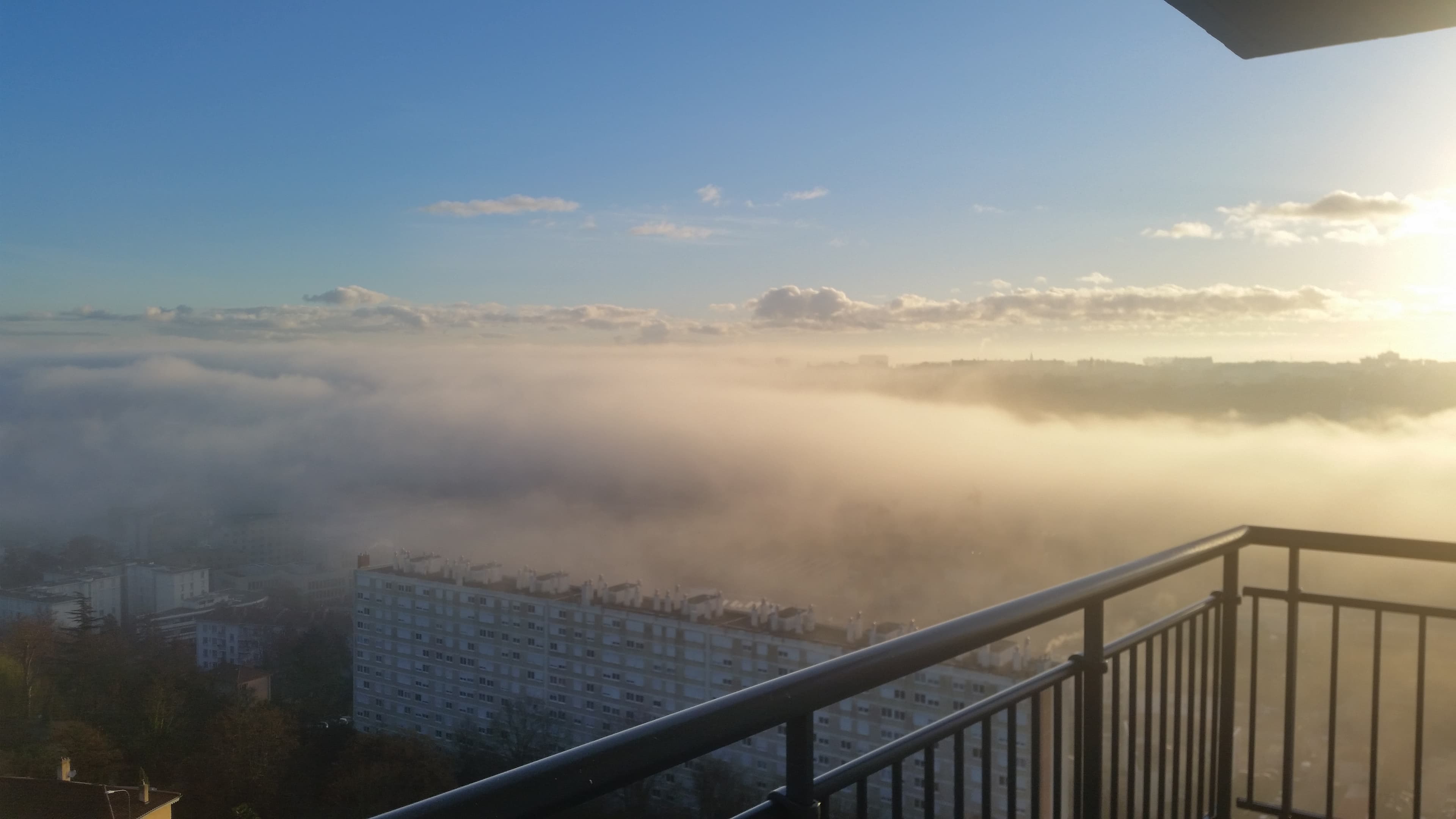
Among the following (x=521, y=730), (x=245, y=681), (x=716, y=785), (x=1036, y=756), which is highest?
(x=1036, y=756)

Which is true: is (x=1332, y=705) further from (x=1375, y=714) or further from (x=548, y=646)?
(x=548, y=646)

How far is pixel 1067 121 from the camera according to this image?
14.5 meters

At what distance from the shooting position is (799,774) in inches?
40.8

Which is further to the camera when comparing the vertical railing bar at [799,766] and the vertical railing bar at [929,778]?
the vertical railing bar at [929,778]

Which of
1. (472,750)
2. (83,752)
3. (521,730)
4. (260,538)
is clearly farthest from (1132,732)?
(521,730)

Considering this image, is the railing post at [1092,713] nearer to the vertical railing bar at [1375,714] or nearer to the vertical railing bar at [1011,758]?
the vertical railing bar at [1011,758]

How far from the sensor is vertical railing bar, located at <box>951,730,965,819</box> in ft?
4.78

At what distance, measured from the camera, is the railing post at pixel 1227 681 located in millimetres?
2619

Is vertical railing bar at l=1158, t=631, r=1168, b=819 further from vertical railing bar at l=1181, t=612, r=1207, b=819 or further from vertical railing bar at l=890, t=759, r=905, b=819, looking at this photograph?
vertical railing bar at l=890, t=759, r=905, b=819

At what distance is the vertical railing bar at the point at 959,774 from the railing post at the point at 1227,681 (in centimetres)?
147

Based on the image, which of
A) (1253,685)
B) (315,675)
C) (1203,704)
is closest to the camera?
(1203,704)

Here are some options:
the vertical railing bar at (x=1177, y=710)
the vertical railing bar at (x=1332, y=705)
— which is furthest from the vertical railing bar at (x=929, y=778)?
the vertical railing bar at (x=1332, y=705)

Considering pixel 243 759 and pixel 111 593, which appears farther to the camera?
pixel 111 593

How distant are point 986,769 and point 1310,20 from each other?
2676 mm
